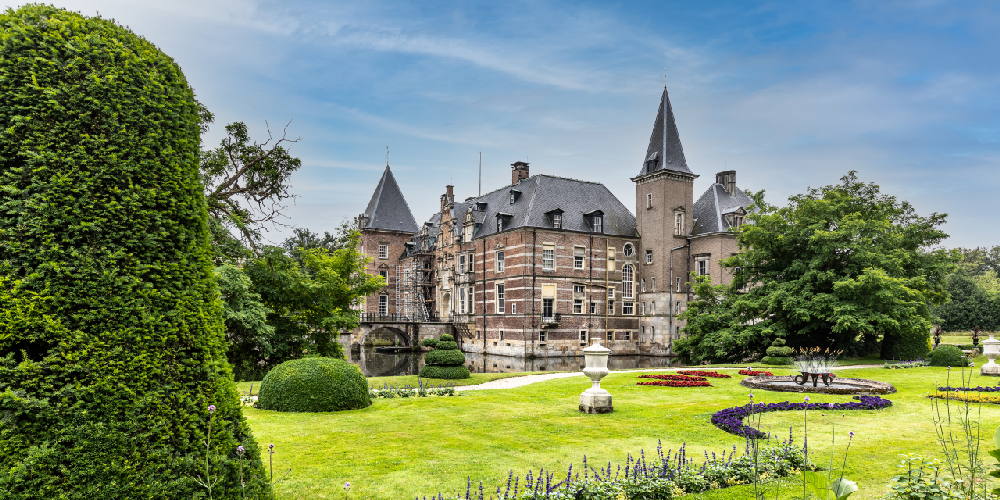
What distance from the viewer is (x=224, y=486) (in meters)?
4.59

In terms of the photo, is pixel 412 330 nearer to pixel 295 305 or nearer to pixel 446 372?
pixel 295 305

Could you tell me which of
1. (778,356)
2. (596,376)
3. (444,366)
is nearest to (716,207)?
(778,356)

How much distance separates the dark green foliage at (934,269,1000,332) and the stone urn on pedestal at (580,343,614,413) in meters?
54.9

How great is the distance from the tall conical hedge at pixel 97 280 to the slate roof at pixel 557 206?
37644 mm

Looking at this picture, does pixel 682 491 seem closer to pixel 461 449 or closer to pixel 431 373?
pixel 461 449

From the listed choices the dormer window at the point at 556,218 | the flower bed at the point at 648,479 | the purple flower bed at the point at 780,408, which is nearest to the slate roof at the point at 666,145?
the dormer window at the point at 556,218

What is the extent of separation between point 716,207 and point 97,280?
1654 inches

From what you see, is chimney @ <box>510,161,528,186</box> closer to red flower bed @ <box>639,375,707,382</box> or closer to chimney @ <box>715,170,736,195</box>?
chimney @ <box>715,170,736,195</box>

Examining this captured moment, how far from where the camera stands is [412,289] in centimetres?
5478

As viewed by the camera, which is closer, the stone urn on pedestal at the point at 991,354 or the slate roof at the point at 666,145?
the stone urn on pedestal at the point at 991,354

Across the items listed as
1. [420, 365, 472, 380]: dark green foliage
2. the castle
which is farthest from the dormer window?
[420, 365, 472, 380]: dark green foliage

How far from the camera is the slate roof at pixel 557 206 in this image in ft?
141

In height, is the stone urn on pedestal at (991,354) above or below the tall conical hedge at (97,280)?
below

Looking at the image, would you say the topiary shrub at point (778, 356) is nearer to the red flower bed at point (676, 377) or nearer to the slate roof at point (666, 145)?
the red flower bed at point (676, 377)
